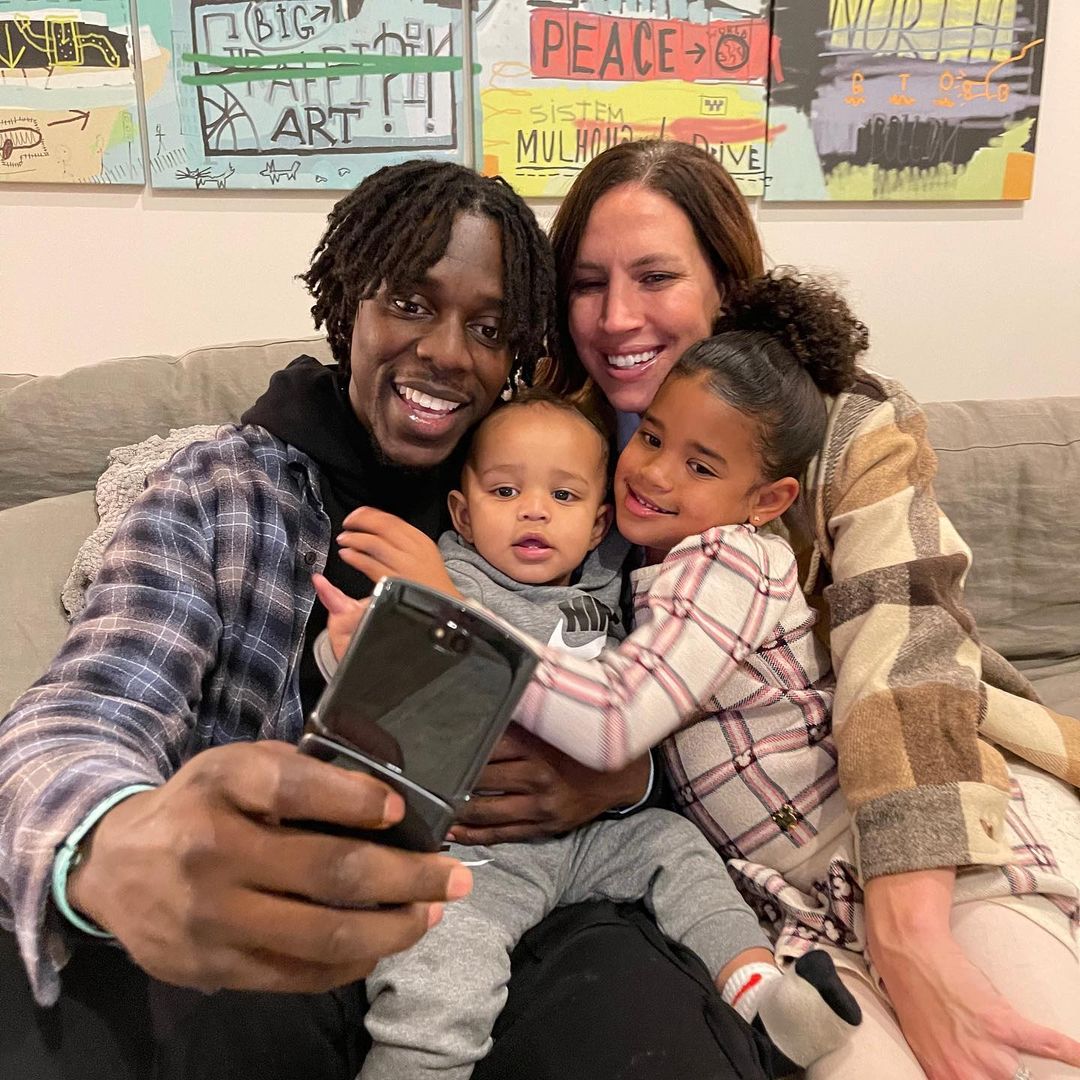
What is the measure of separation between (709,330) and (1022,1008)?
0.93 m

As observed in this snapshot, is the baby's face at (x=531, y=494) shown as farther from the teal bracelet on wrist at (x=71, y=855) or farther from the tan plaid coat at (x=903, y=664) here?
the teal bracelet on wrist at (x=71, y=855)

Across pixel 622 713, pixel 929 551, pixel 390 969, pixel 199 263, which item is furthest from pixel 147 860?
pixel 199 263

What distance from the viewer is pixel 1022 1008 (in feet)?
3.00

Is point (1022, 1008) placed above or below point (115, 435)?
below

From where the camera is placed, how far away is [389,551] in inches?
39.9

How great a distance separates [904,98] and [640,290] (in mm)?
1225

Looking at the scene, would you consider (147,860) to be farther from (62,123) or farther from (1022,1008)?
(62,123)

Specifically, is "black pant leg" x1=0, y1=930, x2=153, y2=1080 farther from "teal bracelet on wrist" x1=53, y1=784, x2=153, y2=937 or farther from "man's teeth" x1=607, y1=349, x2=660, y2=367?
"man's teeth" x1=607, y1=349, x2=660, y2=367

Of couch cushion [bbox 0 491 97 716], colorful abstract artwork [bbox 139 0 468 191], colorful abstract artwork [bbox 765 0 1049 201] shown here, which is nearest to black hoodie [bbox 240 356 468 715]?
couch cushion [bbox 0 491 97 716]

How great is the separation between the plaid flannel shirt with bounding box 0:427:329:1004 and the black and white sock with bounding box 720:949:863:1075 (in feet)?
1.97

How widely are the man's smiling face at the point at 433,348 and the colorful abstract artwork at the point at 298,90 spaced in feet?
3.35

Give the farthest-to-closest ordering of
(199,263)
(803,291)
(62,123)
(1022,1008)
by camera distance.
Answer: (199,263) < (62,123) < (803,291) < (1022,1008)

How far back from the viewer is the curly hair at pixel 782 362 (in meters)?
1.18

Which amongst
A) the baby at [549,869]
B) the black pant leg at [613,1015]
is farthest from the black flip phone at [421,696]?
the black pant leg at [613,1015]
